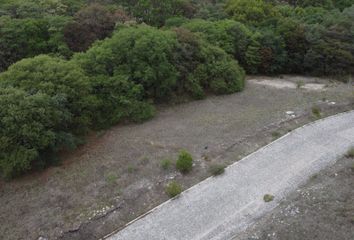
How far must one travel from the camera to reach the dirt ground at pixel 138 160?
12.5m

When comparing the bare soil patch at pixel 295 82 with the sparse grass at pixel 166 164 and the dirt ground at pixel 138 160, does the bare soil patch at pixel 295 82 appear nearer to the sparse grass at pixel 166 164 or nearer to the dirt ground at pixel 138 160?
the dirt ground at pixel 138 160

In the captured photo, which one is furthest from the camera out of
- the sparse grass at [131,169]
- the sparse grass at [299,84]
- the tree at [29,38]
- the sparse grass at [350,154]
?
the sparse grass at [299,84]

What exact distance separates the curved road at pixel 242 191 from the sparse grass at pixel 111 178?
257cm

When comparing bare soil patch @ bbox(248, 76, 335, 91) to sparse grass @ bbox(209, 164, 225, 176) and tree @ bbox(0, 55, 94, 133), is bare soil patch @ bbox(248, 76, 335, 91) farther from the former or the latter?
tree @ bbox(0, 55, 94, 133)

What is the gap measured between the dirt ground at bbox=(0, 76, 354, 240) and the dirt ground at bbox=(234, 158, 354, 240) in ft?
11.6

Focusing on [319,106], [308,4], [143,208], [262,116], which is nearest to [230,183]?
[143,208]

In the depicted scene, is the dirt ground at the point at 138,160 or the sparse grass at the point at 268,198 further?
the sparse grass at the point at 268,198

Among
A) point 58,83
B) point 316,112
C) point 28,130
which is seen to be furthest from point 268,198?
point 58,83

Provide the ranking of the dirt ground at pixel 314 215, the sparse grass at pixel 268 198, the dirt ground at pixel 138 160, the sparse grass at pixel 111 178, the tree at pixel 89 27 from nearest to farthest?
the dirt ground at pixel 314 215 → the dirt ground at pixel 138 160 → the sparse grass at pixel 268 198 → the sparse grass at pixel 111 178 → the tree at pixel 89 27

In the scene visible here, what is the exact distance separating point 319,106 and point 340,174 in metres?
8.04

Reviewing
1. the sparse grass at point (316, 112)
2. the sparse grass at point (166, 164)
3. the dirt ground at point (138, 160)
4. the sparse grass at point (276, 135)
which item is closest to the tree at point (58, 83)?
the dirt ground at point (138, 160)

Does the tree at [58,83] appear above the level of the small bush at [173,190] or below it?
above

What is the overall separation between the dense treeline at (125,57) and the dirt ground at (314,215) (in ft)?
30.6

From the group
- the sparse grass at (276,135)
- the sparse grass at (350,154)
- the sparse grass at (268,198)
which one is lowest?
the sparse grass at (276,135)
